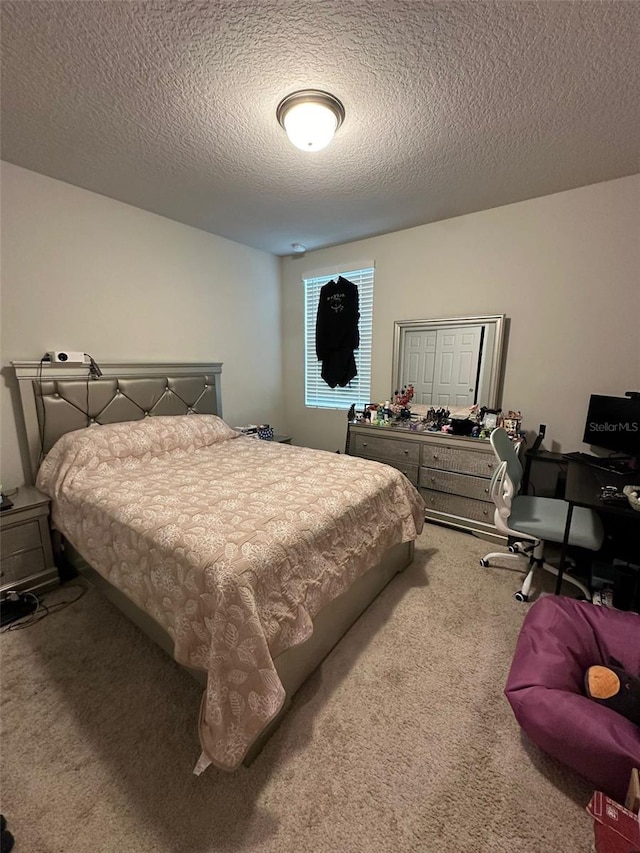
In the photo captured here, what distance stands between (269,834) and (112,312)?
308cm

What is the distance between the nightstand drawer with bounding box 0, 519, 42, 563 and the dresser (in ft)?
8.33

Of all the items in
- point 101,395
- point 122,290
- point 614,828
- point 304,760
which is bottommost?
point 304,760

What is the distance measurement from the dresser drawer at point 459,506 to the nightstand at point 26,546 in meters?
2.75

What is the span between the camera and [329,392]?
404 cm

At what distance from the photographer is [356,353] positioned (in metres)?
3.77

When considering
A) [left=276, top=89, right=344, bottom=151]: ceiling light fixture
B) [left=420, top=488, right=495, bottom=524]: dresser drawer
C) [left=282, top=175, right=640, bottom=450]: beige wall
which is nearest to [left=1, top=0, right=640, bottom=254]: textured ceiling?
[left=276, top=89, right=344, bottom=151]: ceiling light fixture

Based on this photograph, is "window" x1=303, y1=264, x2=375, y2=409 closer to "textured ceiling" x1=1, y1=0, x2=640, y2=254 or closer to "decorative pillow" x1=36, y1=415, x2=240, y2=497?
"textured ceiling" x1=1, y1=0, x2=640, y2=254

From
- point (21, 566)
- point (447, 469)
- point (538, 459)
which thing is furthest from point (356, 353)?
point (21, 566)

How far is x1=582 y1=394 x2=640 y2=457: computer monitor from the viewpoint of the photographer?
2.25 m

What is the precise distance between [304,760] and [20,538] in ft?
6.40

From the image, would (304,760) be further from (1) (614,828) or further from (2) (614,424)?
(2) (614,424)

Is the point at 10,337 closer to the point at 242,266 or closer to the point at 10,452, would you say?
the point at 10,452

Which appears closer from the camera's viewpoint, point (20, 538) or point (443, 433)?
point (20, 538)

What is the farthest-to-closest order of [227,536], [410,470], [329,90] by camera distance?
1. [410,470]
2. [329,90]
3. [227,536]
